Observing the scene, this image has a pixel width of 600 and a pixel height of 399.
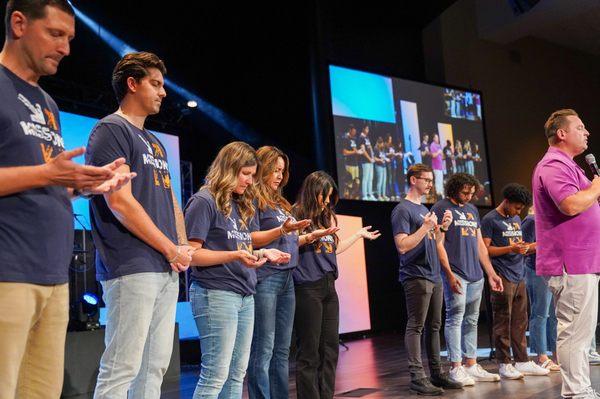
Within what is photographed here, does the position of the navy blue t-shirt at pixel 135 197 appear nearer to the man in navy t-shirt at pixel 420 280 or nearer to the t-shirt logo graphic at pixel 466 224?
the man in navy t-shirt at pixel 420 280

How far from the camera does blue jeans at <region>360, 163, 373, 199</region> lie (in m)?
8.20

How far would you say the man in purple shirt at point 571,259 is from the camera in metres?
3.22

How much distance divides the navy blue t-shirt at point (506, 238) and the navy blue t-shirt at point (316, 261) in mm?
2079

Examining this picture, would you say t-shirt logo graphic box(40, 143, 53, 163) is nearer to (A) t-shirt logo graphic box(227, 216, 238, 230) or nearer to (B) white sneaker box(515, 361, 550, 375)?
(A) t-shirt logo graphic box(227, 216, 238, 230)

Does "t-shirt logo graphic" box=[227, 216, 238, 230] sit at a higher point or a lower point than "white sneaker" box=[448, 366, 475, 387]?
higher

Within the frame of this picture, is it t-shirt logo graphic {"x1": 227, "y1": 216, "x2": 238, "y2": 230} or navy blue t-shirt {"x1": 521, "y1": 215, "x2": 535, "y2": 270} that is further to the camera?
navy blue t-shirt {"x1": 521, "y1": 215, "x2": 535, "y2": 270}

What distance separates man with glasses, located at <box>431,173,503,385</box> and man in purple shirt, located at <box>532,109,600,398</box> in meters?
1.30

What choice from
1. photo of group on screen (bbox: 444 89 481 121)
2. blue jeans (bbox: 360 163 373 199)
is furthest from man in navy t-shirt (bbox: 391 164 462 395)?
photo of group on screen (bbox: 444 89 481 121)

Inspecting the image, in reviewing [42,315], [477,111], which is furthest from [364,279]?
[42,315]

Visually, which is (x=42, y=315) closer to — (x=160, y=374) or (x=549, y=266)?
(x=160, y=374)

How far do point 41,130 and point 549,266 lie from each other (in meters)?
2.57

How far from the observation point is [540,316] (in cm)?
536

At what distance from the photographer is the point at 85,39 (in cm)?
839

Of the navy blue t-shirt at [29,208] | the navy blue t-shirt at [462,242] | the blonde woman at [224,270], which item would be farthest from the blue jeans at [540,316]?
the navy blue t-shirt at [29,208]
